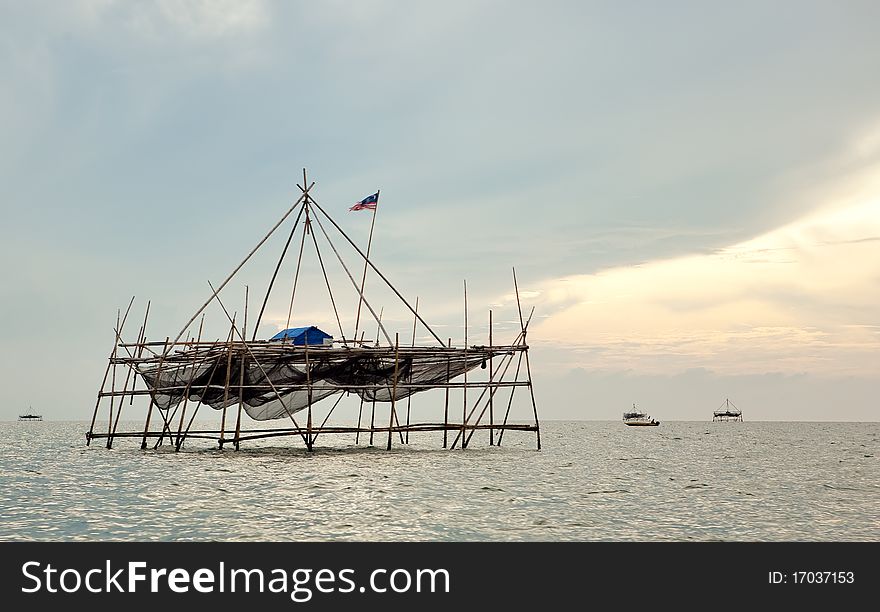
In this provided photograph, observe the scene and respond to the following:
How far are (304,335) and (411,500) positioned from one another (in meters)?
13.1

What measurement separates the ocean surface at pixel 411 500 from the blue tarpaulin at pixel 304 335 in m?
4.67

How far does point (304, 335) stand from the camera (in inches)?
1283

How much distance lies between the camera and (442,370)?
34156 millimetres

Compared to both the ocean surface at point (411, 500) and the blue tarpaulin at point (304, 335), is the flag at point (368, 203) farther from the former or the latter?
the ocean surface at point (411, 500)

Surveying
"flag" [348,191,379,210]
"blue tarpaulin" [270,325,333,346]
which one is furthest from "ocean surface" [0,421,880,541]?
"flag" [348,191,379,210]

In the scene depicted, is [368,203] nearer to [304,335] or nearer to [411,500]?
[304,335]

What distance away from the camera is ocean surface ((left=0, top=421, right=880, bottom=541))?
16.7 meters

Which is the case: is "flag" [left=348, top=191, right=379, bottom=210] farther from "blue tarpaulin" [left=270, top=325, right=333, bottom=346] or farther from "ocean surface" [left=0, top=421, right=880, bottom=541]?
"ocean surface" [left=0, top=421, right=880, bottom=541]

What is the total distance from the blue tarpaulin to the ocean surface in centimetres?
467

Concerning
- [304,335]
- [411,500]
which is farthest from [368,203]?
[411,500]
